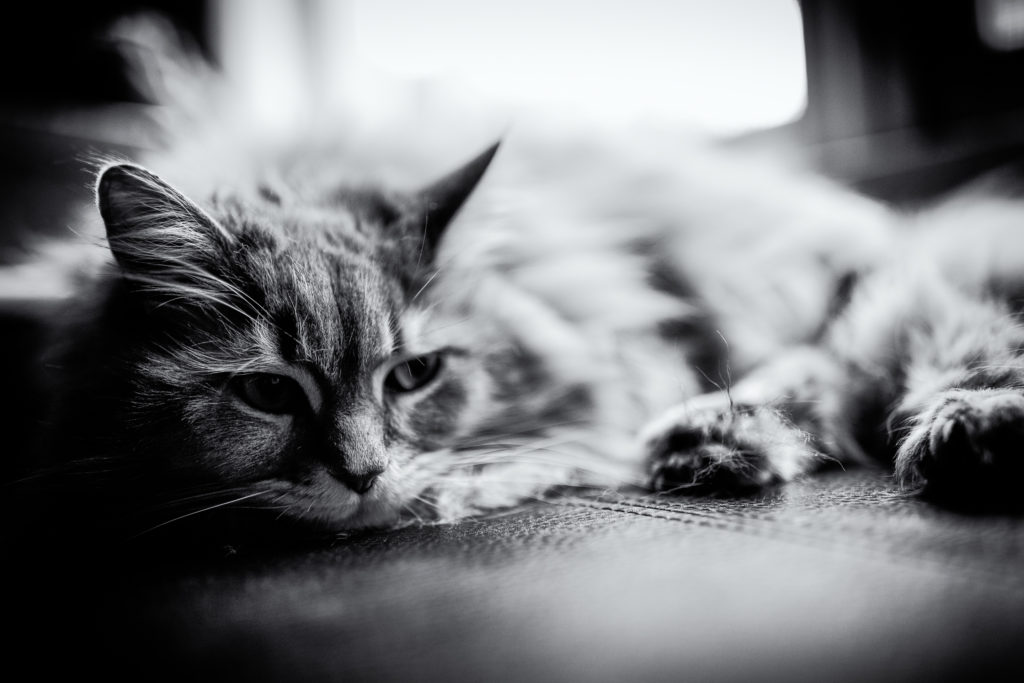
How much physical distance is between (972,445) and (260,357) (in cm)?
90

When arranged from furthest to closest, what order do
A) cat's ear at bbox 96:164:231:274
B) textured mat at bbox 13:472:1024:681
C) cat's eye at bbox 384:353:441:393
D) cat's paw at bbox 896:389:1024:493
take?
1. cat's eye at bbox 384:353:441:393
2. cat's ear at bbox 96:164:231:274
3. cat's paw at bbox 896:389:1024:493
4. textured mat at bbox 13:472:1024:681

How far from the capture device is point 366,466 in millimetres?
947

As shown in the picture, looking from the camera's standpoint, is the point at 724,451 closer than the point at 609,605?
No

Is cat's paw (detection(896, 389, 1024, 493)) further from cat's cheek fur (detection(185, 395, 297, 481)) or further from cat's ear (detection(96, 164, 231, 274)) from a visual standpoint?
cat's ear (detection(96, 164, 231, 274))

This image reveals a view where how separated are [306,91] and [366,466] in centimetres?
273

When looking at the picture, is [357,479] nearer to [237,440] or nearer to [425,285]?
[237,440]

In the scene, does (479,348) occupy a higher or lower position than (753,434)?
higher

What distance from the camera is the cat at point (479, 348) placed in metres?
0.97

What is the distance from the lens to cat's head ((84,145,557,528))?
959 millimetres

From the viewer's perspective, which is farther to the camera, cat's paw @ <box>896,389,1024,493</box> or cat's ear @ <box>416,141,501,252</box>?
cat's ear @ <box>416,141,501,252</box>

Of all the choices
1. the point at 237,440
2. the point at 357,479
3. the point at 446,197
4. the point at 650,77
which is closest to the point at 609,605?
the point at 357,479

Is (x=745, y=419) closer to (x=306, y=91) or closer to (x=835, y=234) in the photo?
(x=835, y=234)

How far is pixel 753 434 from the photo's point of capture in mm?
1053

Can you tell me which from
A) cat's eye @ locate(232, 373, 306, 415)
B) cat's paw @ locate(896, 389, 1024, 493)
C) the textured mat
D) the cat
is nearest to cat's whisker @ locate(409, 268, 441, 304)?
the cat
